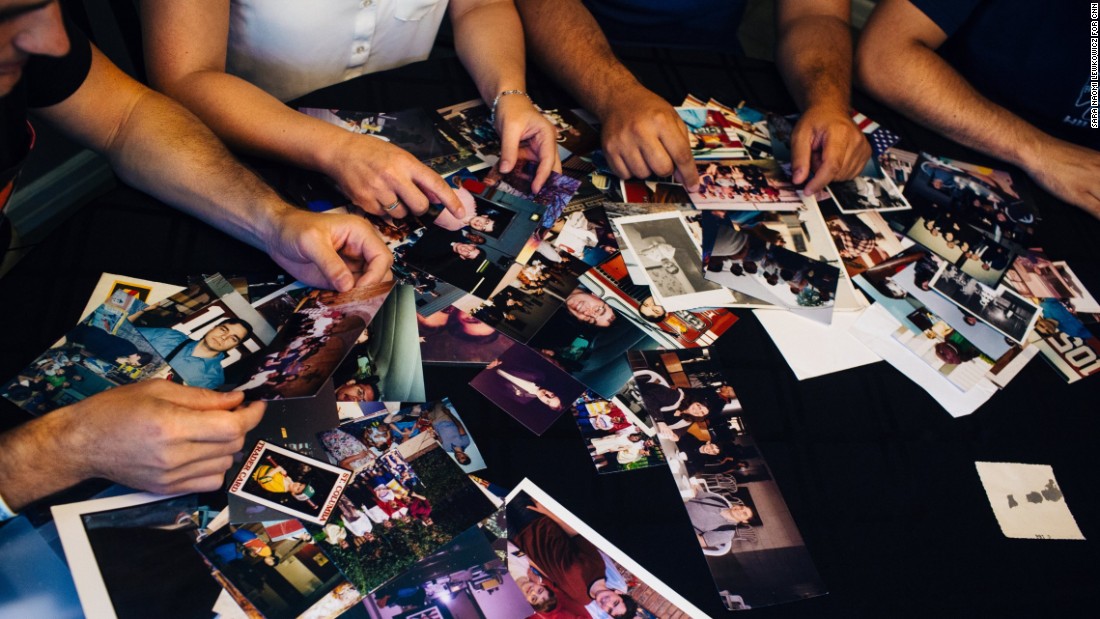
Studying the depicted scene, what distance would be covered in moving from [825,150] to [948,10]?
0.64m

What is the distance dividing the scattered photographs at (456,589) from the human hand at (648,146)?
0.75 meters

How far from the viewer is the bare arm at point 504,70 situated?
50.3 inches

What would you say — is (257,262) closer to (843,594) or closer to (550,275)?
(550,275)

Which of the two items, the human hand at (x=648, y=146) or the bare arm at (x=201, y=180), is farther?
the human hand at (x=648, y=146)

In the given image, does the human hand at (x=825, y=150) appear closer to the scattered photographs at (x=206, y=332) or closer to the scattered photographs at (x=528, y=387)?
the scattered photographs at (x=528, y=387)

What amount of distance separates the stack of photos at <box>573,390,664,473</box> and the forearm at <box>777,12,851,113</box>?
88 centimetres

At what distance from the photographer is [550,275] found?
113 cm

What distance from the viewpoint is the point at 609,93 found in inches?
55.8

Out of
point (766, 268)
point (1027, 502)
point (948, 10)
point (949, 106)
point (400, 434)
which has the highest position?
point (948, 10)

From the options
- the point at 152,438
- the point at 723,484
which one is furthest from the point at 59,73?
the point at 723,484

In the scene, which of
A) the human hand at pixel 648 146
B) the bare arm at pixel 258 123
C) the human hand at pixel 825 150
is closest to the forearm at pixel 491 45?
the human hand at pixel 648 146

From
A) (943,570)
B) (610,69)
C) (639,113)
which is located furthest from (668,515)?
(610,69)

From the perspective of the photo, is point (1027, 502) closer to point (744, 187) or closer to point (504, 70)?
point (744, 187)

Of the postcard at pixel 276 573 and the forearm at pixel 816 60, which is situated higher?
the forearm at pixel 816 60
